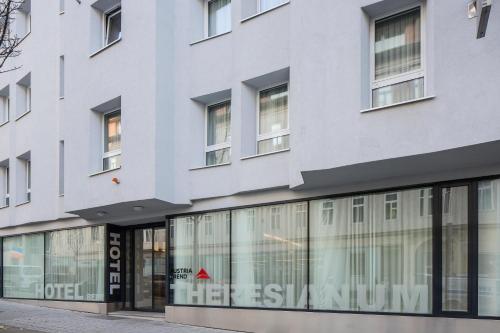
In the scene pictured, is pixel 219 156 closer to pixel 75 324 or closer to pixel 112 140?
pixel 112 140

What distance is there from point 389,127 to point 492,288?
2803 mm

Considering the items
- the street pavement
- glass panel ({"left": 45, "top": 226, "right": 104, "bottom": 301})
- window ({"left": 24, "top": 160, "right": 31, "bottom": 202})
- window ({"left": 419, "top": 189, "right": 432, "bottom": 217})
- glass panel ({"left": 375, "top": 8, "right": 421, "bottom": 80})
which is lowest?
the street pavement

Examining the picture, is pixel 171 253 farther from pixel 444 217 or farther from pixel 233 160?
pixel 444 217

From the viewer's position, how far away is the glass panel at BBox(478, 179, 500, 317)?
8578mm

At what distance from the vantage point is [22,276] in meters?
18.9

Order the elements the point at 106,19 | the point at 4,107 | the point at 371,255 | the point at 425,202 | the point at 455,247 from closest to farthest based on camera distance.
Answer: the point at 455,247 < the point at 425,202 < the point at 371,255 < the point at 106,19 < the point at 4,107

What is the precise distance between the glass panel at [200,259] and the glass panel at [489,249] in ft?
17.2

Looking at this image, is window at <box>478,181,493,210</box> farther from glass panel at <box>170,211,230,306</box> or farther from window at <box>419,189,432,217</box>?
glass panel at <box>170,211,230,306</box>

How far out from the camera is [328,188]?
1049 cm

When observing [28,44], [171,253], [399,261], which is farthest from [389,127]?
[28,44]

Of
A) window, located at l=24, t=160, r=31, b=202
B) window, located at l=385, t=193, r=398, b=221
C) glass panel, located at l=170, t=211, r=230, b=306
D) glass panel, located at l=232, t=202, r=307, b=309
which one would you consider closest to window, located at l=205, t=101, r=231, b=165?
glass panel, located at l=170, t=211, r=230, b=306

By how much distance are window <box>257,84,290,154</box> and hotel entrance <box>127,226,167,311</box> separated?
437cm

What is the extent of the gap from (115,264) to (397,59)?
9583mm

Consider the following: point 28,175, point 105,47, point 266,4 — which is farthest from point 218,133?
point 28,175
